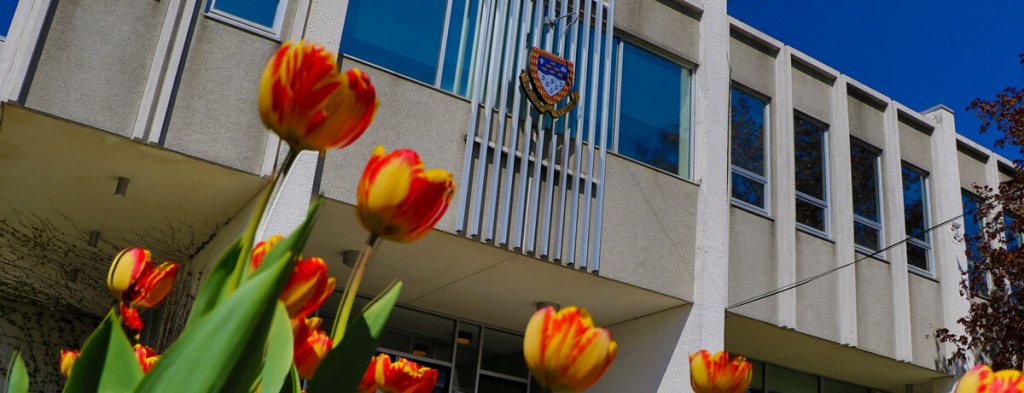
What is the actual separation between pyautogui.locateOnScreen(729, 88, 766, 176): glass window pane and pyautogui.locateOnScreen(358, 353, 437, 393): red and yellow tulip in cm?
975

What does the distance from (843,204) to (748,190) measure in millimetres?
1603

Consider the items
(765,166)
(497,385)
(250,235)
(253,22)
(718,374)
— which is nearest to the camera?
(250,235)

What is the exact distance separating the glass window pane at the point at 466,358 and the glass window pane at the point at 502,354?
0.18 m

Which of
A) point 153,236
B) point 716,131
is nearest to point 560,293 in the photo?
point 716,131

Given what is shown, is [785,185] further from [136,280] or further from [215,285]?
[215,285]

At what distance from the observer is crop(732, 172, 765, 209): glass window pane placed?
35.0ft

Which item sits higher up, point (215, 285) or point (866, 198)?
point (866, 198)

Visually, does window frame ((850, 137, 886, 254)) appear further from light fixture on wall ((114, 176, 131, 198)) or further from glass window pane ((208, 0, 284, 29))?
light fixture on wall ((114, 176, 131, 198))

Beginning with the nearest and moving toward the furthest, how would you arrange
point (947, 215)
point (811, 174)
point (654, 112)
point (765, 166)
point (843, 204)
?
point (654, 112) < point (765, 166) < point (843, 204) < point (811, 174) < point (947, 215)

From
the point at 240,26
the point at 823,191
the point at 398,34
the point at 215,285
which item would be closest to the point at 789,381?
the point at 823,191

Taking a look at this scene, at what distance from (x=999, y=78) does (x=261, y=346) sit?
46.2 ft

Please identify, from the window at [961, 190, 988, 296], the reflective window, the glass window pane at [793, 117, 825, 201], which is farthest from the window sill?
the window at [961, 190, 988, 296]

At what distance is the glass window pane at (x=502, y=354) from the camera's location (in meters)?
11.4

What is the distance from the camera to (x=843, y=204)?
37.7 ft
